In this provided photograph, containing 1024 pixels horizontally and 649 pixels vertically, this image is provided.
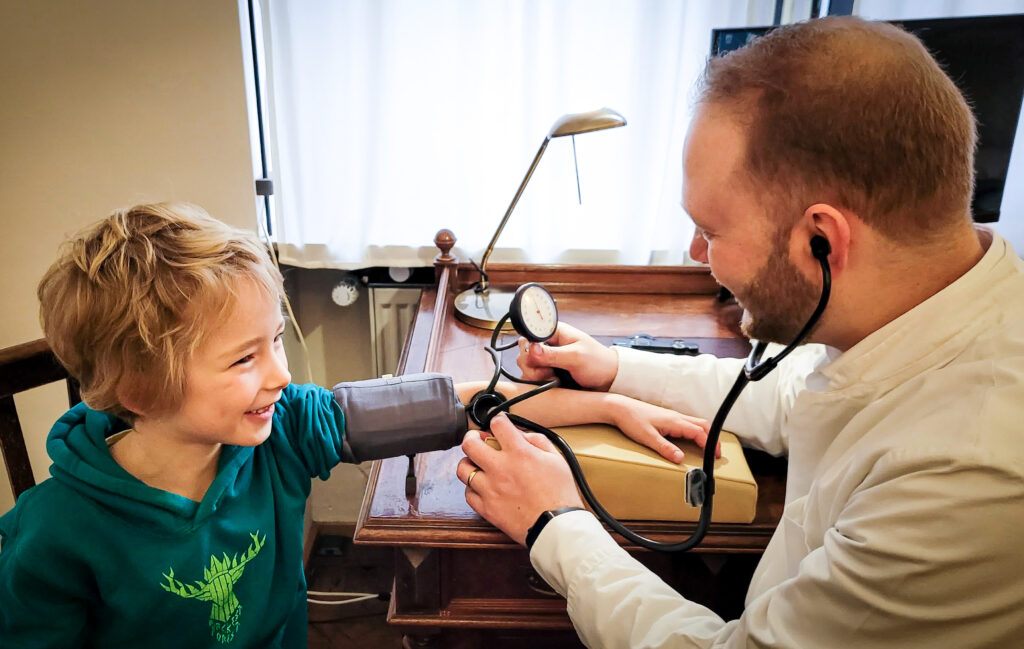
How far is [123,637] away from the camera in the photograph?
78 cm

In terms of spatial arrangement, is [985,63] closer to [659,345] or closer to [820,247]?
[659,345]

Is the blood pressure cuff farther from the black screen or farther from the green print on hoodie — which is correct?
the black screen

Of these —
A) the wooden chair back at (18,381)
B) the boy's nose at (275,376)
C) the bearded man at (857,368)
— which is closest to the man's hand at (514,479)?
the bearded man at (857,368)

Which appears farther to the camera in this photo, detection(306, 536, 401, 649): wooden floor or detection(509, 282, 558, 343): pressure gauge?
detection(306, 536, 401, 649): wooden floor

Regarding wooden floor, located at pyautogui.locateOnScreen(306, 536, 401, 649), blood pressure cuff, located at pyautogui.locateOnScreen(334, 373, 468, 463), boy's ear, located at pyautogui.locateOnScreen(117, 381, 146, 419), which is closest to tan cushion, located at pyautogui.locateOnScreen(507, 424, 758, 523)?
blood pressure cuff, located at pyautogui.locateOnScreen(334, 373, 468, 463)

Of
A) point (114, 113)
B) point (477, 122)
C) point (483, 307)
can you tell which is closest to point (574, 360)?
point (483, 307)

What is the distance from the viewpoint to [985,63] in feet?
4.20

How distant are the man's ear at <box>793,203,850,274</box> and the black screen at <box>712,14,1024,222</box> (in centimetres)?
74

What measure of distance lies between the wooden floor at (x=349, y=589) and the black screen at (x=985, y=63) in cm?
165

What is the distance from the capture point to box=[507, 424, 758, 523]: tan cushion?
85cm

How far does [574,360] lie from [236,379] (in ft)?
1.74

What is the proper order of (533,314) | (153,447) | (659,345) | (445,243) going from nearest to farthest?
(153,447) → (533,314) → (659,345) → (445,243)

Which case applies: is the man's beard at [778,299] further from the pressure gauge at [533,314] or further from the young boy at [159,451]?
the young boy at [159,451]

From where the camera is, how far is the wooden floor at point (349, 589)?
184 centimetres
